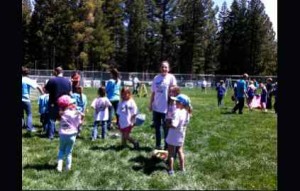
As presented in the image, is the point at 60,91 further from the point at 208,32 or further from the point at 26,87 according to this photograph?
the point at 208,32

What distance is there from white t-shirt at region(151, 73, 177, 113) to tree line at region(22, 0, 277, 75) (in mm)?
58852

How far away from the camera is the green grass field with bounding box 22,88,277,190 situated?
8.79 meters

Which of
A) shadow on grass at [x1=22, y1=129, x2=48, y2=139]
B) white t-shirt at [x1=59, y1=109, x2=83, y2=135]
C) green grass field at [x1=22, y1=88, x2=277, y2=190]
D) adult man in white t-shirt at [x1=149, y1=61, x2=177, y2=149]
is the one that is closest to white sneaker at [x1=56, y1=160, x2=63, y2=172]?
green grass field at [x1=22, y1=88, x2=277, y2=190]

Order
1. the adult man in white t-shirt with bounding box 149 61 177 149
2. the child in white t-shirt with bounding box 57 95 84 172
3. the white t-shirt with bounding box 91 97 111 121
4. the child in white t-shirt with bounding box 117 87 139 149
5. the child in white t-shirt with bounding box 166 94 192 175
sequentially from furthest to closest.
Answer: the white t-shirt with bounding box 91 97 111 121
the child in white t-shirt with bounding box 117 87 139 149
the adult man in white t-shirt with bounding box 149 61 177 149
the child in white t-shirt with bounding box 57 95 84 172
the child in white t-shirt with bounding box 166 94 192 175

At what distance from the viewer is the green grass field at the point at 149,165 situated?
346 inches

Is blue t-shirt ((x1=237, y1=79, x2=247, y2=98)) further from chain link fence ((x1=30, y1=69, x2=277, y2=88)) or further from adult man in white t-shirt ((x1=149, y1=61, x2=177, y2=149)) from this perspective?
chain link fence ((x1=30, y1=69, x2=277, y2=88))

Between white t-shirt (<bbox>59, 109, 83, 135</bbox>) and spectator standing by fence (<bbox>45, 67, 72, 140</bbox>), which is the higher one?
spectator standing by fence (<bbox>45, 67, 72, 140</bbox>)

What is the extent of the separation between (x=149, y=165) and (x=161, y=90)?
194cm

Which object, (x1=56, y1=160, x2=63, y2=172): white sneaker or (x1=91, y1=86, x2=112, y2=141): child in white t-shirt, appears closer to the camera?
(x1=56, y1=160, x2=63, y2=172): white sneaker

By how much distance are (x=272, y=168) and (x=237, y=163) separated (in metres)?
0.75

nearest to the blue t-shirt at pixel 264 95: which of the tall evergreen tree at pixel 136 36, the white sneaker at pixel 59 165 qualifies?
the white sneaker at pixel 59 165

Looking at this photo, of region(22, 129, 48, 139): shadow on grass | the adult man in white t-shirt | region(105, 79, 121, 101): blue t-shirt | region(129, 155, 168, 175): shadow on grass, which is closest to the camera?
region(129, 155, 168, 175): shadow on grass

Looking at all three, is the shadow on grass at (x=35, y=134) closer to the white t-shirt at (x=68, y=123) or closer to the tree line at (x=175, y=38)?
the white t-shirt at (x=68, y=123)

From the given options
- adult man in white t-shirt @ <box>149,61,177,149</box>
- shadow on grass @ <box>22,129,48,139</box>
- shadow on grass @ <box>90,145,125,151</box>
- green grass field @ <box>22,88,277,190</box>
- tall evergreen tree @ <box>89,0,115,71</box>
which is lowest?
green grass field @ <box>22,88,277,190</box>
